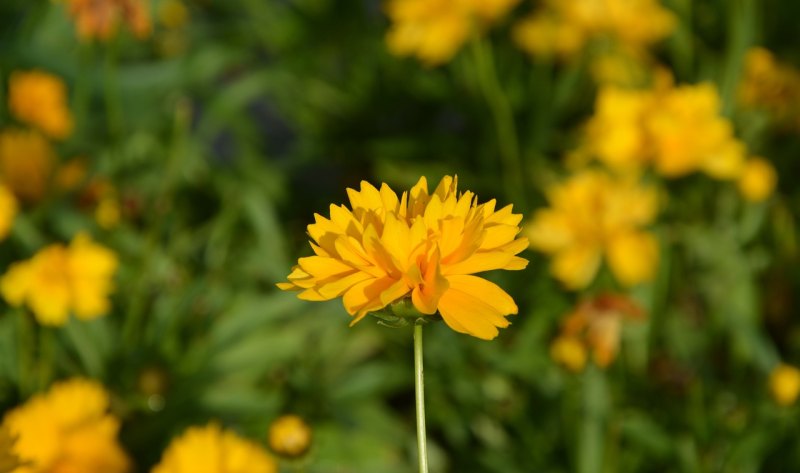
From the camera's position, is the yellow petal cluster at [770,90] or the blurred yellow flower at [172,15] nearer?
the yellow petal cluster at [770,90]

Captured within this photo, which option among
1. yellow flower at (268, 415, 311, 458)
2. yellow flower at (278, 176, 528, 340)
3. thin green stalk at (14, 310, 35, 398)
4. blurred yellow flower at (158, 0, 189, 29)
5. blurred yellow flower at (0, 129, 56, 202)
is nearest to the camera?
yellow flower at (278, 176, 528, 340)

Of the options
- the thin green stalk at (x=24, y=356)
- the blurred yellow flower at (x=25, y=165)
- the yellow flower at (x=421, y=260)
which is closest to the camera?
the yellow flower at (x=421, y=260)

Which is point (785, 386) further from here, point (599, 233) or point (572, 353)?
point (599, 233)

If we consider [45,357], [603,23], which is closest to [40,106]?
[45,357]

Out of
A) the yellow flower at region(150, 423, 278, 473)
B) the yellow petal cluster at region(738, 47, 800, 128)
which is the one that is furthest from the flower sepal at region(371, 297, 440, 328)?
the yellow petal cluster at region(738, 47, 800, 128)

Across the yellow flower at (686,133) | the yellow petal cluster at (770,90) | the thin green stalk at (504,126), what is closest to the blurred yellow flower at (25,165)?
the thin green stalk at (504,126)

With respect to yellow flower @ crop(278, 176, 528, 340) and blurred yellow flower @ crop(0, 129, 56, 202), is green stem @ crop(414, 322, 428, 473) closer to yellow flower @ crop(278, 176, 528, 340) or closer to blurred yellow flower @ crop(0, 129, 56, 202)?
yellow flower @ crop(278, 176, 528, 340)

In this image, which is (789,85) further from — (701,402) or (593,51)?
(701,402)

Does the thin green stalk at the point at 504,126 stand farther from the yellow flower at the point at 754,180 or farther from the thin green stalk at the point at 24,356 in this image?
the thin green stalk at the point at 24,356
